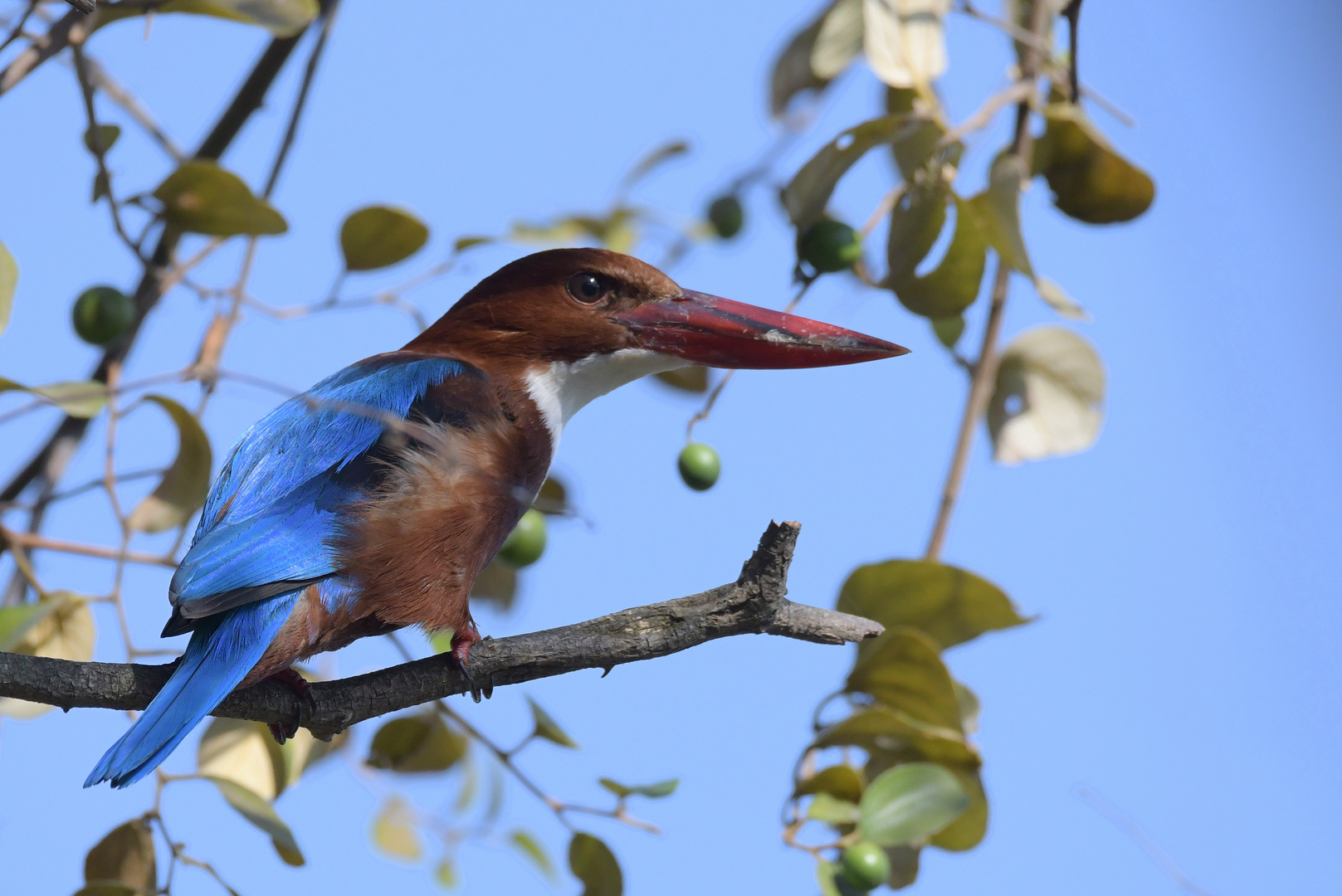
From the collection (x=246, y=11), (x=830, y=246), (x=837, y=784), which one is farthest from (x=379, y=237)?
(x=837, y=784)

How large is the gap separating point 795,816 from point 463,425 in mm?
713

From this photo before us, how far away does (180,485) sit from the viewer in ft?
6.32

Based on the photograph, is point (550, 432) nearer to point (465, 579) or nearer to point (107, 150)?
point (465, 579)

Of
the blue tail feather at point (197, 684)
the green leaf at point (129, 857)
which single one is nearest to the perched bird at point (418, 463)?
the blue tail feather at point (197, 684)

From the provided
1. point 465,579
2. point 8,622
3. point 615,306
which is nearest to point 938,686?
point 465,579

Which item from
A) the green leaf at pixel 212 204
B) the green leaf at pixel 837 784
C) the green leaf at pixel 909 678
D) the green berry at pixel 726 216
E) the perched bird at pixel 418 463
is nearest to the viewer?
the perched bird at pixel 418 463

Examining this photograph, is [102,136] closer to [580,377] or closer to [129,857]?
[580,377]

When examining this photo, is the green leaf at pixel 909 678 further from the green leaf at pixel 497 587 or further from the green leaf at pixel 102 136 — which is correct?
the green leaf at pixel 102 136

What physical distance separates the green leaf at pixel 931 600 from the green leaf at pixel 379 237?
870 millimetres

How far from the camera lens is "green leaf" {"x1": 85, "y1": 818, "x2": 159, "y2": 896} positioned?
5.49ft

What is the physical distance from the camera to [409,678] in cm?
157

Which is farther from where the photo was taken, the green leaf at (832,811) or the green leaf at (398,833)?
the green leaf at (398,833)

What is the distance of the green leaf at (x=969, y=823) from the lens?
1.67 metres

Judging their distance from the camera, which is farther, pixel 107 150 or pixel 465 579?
pixel 107 150
